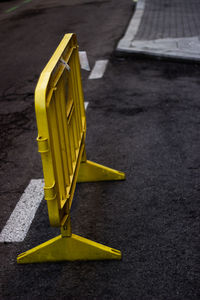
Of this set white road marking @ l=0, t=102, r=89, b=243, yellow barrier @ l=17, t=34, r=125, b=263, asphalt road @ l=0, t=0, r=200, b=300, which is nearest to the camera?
yellow barrier @ l=17, t=34, r=125, b=263

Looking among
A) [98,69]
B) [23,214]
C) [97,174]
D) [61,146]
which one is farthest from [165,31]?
[61,146]

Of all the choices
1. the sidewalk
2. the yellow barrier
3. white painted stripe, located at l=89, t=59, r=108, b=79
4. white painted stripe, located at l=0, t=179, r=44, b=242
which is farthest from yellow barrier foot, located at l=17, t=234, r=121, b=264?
the sidewalk

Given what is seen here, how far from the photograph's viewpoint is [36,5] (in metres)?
17.2

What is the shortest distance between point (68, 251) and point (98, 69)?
547 cm

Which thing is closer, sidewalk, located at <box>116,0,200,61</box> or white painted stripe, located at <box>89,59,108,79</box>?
white painted stripe, located at <box>89,59,108,79</box>

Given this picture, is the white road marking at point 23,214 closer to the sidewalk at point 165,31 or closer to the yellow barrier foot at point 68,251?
the yellow barrier foot at point 68,251

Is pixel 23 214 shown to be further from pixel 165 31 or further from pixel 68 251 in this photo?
pixel 165 31

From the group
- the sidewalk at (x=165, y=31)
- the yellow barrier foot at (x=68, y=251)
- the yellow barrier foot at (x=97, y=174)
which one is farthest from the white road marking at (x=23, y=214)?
the sidewalk at (x=165, y=31)

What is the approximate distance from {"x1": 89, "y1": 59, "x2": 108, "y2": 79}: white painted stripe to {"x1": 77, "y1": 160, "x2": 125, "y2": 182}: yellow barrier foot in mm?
3759

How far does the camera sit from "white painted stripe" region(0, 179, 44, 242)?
377cm

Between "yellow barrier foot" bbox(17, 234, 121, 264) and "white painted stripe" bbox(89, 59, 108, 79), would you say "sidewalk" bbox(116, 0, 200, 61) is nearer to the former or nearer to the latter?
"white painted stripe" bbox(89, 59, 108, 79)

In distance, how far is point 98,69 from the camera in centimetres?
830

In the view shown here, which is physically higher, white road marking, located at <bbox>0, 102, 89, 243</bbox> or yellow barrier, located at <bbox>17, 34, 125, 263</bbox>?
yellow barrier, located at <bbox>17, 34, 125, 263</bbox>

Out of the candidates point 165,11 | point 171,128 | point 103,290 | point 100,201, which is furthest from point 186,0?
point 103,290
